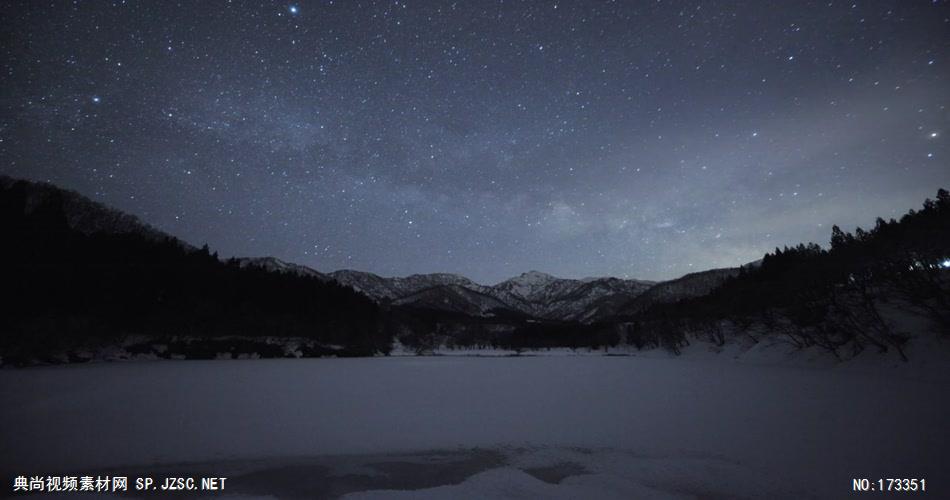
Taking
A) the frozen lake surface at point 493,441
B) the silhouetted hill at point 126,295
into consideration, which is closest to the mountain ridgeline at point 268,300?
the silhouetted hill at point 126,295

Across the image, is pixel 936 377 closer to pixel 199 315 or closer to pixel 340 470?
pixel 340 470

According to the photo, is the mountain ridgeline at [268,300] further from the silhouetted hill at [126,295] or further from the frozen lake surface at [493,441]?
the frozen lake surface at [493,441]

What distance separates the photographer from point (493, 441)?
942 centimetres

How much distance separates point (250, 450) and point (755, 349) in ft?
170

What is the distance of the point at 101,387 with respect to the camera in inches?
725

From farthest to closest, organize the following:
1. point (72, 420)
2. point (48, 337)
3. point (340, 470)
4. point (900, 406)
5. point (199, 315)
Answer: point (199, 315), point (48, 337), point (900, 406), point (72, 420), point (340, 470)

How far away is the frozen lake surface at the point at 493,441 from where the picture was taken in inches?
262

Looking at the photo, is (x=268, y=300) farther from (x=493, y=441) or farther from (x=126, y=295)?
(x=493, y=441)

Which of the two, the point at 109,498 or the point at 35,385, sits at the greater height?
the point at 109,498

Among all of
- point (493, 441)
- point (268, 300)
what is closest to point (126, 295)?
point (268, 300)

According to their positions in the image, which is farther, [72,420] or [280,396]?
[280,396]

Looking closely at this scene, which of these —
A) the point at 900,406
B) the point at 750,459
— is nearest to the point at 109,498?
the point at 750,459

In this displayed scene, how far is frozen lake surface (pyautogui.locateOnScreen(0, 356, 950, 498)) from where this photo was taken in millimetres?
6652

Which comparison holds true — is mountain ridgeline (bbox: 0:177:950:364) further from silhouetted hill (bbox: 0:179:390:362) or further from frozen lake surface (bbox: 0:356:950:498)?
frozen lake surface (bbox: 0:356:950:498)
